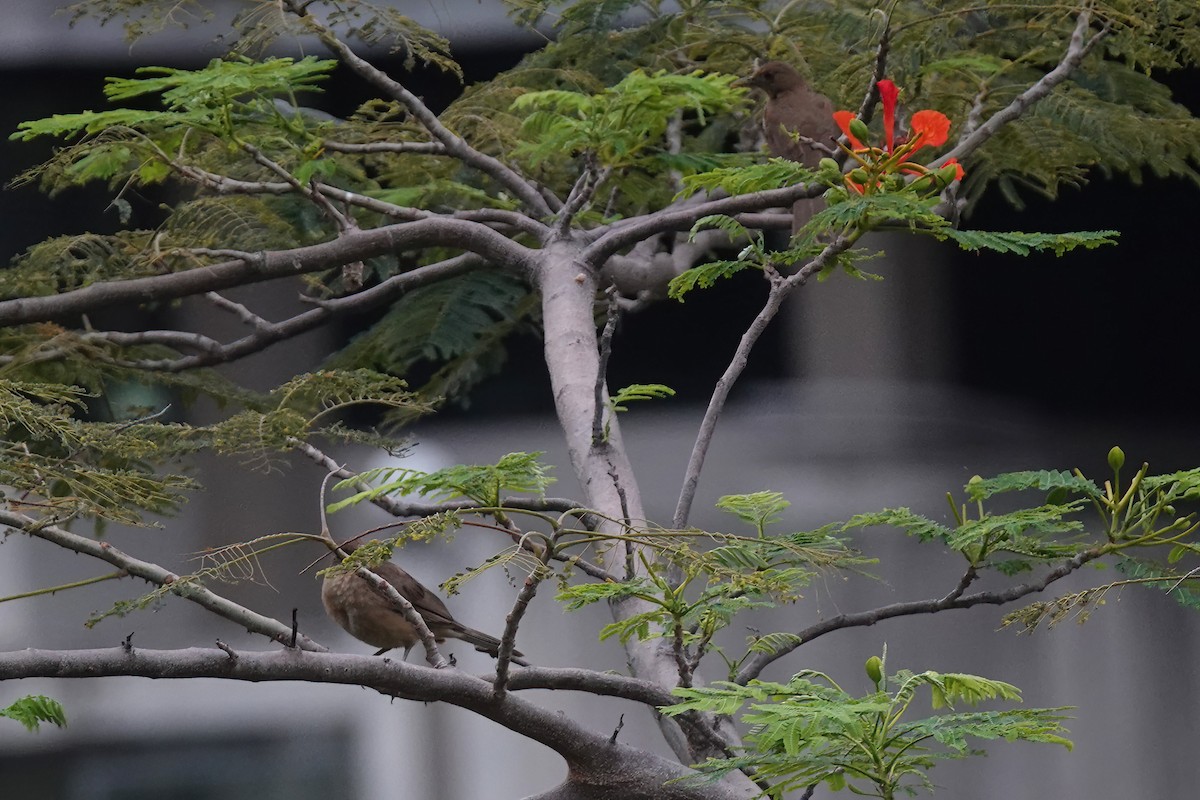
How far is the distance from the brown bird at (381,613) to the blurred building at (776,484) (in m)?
0.93

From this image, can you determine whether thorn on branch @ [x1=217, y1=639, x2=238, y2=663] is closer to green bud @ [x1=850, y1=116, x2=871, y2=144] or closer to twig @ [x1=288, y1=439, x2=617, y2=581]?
twig @ [x1=288, y1=439, x2=617, y2=581]

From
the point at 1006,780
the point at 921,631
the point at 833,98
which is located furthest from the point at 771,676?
the point at 833,98

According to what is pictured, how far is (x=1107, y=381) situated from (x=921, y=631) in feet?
2.30

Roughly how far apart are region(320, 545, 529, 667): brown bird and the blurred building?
93 centimetres

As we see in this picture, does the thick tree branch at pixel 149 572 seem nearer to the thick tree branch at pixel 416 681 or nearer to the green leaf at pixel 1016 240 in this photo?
the thick tree branch at pixel 416 681

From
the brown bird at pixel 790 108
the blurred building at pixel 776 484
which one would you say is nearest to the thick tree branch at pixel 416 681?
the brown bird at pixel 790 108

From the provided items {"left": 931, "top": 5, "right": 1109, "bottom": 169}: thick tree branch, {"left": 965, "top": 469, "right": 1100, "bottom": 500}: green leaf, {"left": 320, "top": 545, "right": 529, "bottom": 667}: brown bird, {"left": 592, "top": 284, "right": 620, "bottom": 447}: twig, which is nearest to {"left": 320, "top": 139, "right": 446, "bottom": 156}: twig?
{"left": 592, "top": 284, "right": 620, "bottom": 447}: twig

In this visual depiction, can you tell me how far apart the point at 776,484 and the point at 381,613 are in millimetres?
1327

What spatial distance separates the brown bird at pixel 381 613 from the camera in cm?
Result: 190

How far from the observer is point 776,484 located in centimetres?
303

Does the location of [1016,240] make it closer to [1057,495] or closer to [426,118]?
[1057,495]

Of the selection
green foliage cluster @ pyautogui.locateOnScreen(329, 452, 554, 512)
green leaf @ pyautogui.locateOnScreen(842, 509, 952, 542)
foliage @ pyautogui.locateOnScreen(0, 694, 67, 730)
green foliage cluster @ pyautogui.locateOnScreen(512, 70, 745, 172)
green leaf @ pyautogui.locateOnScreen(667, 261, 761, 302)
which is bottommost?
foliage @ pyautogui.locateOnScreen(0, 694, 67, 730)

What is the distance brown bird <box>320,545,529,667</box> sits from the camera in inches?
74.7

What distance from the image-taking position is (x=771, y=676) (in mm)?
3035
